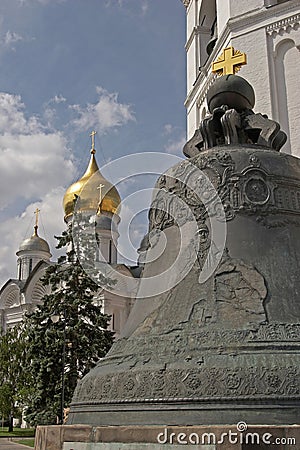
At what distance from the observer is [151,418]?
10.7 ft

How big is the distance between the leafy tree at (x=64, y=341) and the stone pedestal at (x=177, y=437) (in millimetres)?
13059

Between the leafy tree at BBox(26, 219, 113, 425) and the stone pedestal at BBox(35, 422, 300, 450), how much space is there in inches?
514

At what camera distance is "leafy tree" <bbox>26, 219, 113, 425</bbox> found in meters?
17.1

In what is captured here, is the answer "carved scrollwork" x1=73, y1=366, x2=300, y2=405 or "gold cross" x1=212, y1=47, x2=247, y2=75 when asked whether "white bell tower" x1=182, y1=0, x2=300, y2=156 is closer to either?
"gold cross" x1=212, y1=47, x2=247, y2=75

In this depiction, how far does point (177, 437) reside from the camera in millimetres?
2859

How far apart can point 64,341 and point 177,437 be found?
48.1 ft

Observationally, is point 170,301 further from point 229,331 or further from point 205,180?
point 205,180

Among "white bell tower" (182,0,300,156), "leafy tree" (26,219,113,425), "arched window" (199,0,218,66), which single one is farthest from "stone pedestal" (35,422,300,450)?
"arched window" (199,0,218,66)

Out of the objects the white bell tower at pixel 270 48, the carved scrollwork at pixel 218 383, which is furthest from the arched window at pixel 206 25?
the carved scrollwork at pixel 218 383

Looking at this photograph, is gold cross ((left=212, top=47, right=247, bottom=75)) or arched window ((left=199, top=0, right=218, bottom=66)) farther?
arched window ((left=199, top=0, right=218, bottom=66))

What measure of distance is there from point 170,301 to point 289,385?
3.50 feet

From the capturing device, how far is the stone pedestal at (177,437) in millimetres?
2715

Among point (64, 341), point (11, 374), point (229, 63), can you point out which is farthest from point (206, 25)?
point (11, 374)

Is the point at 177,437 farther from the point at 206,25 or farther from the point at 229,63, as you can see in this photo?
the point at 206,25
